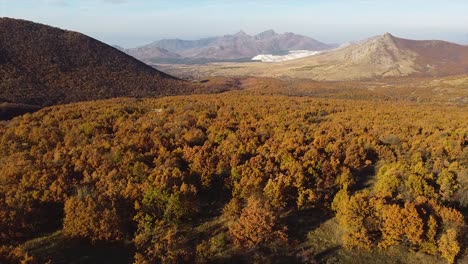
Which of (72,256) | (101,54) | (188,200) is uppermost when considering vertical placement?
(101,54)

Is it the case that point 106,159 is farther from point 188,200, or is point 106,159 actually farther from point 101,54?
point 101,54

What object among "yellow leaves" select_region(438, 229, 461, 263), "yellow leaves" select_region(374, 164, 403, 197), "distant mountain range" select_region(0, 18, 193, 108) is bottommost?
"yellow leaves" select_region(438, 229, 461, 263)

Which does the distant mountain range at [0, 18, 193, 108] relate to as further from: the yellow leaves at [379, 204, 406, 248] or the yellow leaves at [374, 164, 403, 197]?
the yellow leaves at [379, 204, 406, 248]

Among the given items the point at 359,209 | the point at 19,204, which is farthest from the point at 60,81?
the point at 359,209

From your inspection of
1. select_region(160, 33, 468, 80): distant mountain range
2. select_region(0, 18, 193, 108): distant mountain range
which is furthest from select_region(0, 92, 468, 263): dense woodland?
select_region(160, 33, 468, 80): distant mountain range

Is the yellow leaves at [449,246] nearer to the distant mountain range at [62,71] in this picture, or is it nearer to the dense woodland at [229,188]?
the dense woodland at [229,188]

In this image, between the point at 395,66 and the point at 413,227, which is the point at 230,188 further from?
the point at 395,66

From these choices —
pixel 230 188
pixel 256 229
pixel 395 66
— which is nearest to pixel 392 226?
pixel 256 229
